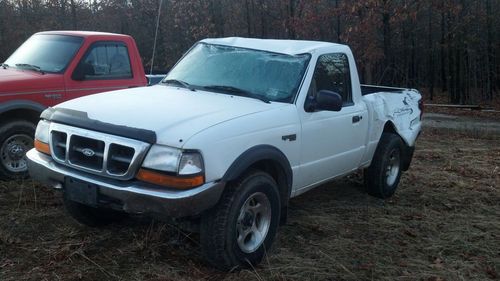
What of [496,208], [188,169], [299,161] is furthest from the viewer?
[496,208]

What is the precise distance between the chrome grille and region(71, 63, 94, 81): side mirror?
2.87 meters

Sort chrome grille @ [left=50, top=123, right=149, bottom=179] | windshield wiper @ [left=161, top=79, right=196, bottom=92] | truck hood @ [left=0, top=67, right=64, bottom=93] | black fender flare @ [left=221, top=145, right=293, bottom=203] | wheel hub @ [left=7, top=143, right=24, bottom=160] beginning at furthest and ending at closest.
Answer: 1. wheel hub @ [left=7, top=143, right=24, bottom=160]
2. truck hood @ [left=0, top=67, right=64, bottom=93]
3. windshield wiper @ [left=161, top=79, right=196, bottom=92]
4. black fender flare @ [left=221, top=145, right=293, bottom=203]
5. chrome grille @ [left=50, top=123, right=149, bottom=179]

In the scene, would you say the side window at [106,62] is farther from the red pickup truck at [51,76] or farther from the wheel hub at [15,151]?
the wheel hub at [15,151]

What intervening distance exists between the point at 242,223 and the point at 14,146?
3692 millimetres

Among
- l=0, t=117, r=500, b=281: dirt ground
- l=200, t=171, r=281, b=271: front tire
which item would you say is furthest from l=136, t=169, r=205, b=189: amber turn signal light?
l=0, t=117, r=500, b=281: dirt ground

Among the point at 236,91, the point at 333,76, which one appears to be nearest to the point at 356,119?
the point at 333,76

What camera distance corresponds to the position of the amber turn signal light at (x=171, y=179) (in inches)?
151

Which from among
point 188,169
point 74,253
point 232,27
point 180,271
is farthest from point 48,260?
point 232,27

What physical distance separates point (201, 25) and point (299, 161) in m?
21.1

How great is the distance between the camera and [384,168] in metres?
6.83

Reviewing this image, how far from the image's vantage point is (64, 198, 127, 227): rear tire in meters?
4.94

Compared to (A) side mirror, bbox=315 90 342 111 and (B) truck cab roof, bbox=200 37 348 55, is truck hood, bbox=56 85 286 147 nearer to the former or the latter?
(A) side mirror, bbox=315 90 342 111

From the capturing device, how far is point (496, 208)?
22.1 feet

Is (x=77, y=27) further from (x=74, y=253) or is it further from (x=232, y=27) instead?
(x=74, y=253)
